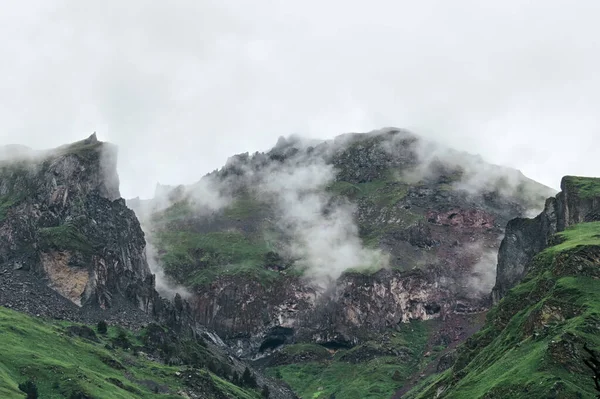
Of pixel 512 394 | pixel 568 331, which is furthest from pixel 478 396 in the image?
pixel 568 331

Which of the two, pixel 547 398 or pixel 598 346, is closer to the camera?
pixel 547 398

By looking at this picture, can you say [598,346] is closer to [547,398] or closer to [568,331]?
[568,331]

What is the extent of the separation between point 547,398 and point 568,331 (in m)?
32.7

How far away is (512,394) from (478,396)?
1617cm

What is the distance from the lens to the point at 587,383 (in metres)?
179

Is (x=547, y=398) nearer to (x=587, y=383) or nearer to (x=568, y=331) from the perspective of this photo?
(x=587, y=383)

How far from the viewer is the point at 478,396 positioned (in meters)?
199

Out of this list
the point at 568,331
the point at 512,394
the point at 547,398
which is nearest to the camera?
the point at 547,398

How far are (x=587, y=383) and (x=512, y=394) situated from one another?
61.3 ft

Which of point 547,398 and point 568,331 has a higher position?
point 568,331

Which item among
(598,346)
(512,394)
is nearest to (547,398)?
(512,394)

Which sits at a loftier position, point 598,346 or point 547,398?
point 598,346

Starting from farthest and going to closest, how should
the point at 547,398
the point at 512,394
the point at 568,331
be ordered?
the point at 568,331 → the point at 512,394 → the point at 547,398

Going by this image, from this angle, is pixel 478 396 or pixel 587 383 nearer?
pixel 587 383
